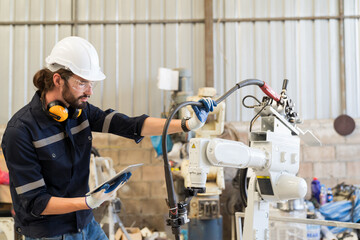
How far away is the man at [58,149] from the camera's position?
1758 mm

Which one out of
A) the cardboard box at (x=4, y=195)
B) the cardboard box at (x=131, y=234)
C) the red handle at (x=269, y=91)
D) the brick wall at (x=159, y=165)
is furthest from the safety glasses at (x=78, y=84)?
the brick wall at (x=159, y=165)

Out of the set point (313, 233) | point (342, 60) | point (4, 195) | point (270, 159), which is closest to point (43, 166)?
point (270, 159)

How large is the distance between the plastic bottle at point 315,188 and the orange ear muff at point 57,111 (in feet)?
11.2

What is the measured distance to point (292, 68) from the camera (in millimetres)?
5152

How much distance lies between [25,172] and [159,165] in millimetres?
3298

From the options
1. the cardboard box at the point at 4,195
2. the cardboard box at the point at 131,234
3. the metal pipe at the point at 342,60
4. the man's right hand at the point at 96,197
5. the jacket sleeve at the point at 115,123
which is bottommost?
the cardboard box at the point at 131,234

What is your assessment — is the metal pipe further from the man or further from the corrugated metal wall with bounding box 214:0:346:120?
the man

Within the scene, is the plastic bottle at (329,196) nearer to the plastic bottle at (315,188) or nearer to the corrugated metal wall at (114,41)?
the plastic bottle at (315,188)

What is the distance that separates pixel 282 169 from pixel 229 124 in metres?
3.07

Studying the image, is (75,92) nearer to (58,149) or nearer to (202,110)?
(58,149)

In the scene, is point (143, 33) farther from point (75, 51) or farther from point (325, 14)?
point (75, 51)

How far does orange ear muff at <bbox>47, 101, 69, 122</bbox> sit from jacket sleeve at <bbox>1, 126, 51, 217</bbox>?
0.44ft

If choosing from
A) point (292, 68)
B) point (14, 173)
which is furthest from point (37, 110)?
point (292, 68)

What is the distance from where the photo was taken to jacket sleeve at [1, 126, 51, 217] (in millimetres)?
1748
